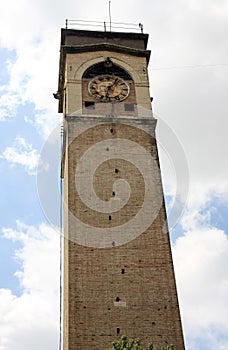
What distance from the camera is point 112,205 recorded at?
25703 mm

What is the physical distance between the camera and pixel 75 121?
1120 inches

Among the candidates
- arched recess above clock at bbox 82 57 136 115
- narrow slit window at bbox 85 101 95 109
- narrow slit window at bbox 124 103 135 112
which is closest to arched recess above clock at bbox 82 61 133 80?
arched recess above clock at bbox 82 57 136 115

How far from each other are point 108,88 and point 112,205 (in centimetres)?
780

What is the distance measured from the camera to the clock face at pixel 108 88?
29.7 metres

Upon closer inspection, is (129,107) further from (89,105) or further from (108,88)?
(89,105)

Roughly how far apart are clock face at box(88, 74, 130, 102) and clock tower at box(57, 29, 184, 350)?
6cm

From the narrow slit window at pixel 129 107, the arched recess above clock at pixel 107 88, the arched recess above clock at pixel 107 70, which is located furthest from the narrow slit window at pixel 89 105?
the arched recess above clock at pixel 107 70

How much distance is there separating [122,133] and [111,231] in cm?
600

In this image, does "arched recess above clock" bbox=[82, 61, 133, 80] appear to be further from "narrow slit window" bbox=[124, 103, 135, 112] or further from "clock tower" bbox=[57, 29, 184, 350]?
"narrow slit window" bbox=[124, 103, 135, 112]

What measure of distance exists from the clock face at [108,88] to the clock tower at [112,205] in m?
0.06

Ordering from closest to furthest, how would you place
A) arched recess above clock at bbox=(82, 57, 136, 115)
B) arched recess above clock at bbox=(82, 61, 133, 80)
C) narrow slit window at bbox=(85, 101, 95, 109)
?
1. narrow slit window at bbox=(85, 101, 95, 109)
2. arched recess above clock at bbox=(82, 57, 136, 115)
3. arched recess above clock at bbox=(82, 61, 133, 80)

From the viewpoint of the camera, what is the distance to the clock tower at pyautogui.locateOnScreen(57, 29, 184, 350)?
74.5 ft

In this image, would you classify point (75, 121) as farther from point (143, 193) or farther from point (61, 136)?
point (143, 193)

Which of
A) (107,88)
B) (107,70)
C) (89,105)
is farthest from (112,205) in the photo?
(107,70)
